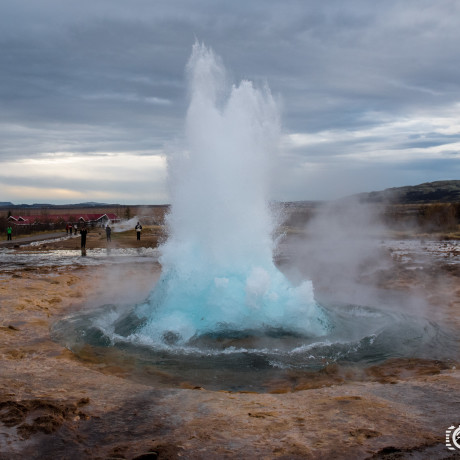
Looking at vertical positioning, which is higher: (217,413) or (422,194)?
(422,194)

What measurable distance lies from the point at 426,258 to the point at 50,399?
17.8m

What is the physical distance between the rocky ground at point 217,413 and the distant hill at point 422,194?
89.9 m

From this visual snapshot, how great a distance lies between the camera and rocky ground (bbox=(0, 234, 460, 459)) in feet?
11.1

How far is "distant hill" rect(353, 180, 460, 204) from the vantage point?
9713 cm

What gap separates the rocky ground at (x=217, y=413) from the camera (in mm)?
3369

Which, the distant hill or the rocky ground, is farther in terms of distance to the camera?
the distant hill

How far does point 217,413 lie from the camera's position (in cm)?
406

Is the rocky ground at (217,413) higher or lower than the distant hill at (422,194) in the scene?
lower

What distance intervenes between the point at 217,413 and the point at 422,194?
4393 inches

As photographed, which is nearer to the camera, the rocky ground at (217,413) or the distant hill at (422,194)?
the rocky ground at (217,413)

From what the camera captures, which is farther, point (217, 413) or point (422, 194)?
point (422, 194)

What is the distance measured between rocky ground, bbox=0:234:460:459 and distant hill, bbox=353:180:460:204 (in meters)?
89.9

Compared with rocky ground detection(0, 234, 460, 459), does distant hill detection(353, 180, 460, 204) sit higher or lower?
higher

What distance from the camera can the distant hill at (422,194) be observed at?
9713cm
